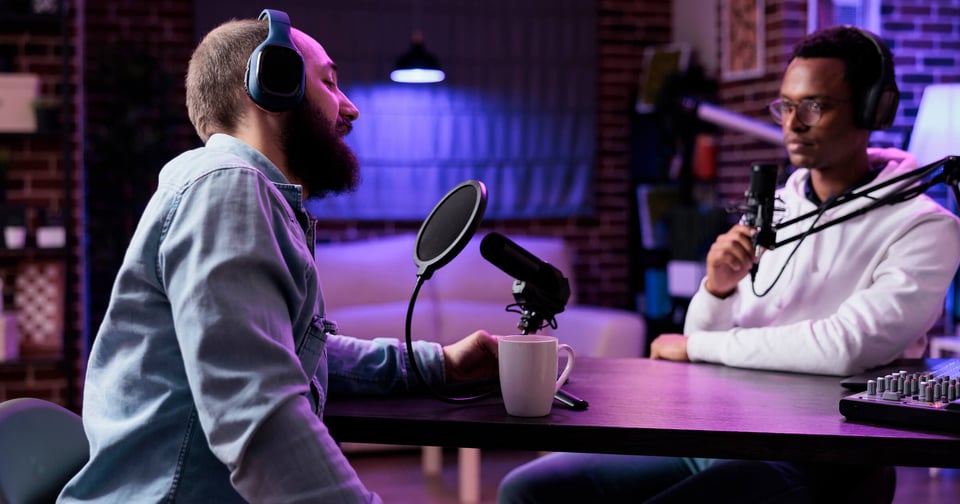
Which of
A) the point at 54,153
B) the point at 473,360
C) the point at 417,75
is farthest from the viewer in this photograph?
the point at 417,75

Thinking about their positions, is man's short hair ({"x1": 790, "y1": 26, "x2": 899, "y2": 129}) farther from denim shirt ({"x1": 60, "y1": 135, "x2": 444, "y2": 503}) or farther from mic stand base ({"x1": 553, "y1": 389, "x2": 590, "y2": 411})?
denim shirt ({"x1": 60, "y1": 135, "x2": 444, "y2": 503})

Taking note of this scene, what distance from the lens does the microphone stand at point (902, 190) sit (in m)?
1.52

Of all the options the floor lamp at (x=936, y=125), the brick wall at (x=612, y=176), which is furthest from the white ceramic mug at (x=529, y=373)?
the brick wall at (x=612, y=176)

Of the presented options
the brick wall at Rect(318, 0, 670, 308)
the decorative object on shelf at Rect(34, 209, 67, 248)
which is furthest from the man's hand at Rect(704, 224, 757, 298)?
the brick wall at Rect(318, 0, 670, 308)

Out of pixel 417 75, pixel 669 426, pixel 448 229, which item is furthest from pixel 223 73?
pixel 417 75

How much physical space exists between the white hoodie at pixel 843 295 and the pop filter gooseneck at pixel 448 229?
69 cm

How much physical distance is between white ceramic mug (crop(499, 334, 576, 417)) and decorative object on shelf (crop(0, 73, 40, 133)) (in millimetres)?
3619

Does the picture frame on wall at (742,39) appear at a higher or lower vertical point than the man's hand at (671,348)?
higher

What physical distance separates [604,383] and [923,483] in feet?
9.16

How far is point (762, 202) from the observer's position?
65.1 inches

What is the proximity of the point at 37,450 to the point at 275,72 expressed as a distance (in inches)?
23.0

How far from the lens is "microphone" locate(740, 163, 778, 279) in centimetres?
162

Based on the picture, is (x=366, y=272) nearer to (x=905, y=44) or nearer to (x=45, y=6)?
(x=45, y=6)

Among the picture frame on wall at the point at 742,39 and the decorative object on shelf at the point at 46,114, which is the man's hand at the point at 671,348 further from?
the decorative object on shelf at the point at 46,114
